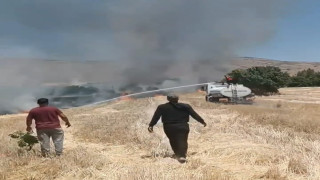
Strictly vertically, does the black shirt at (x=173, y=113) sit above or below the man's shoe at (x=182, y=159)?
above

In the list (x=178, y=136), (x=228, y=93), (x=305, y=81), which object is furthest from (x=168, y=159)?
(x=305, y=81)

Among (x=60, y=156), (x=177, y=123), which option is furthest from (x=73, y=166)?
(x=177, y=123)

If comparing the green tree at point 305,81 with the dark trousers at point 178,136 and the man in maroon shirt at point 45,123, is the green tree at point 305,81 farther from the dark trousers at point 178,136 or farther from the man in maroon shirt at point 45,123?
the man in maroon shirt at point 45,123

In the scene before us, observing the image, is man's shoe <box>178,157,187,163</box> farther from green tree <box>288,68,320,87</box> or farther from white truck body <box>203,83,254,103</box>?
green tree <box>288,68,320,87</box>

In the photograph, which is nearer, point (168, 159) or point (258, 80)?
point (168, 159)

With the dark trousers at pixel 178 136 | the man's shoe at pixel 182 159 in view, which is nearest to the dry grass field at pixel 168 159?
the man's shoe at pixel 182 159

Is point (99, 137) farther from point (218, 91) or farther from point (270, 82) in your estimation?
point (270, 82)

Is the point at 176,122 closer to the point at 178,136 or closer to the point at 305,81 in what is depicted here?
the point at 178,136

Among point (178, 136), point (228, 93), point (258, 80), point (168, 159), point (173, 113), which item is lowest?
point (228, 93)

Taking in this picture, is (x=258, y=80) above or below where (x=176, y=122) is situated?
below

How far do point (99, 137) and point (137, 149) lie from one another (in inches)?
133

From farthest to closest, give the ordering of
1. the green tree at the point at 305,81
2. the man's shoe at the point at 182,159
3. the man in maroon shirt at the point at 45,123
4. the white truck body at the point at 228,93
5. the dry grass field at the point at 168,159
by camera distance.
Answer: the green tree at the point at 305,81 → the white truck body at the point at 228,93 → the man in maroon shirt at the point at 45,123 → the man's shoe at the point at 182,159 → the dry grass field at the point at 168,159

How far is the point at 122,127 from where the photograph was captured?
63.8 ft

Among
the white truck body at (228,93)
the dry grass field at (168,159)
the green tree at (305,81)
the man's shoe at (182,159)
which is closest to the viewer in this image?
the dry grass field at (168,159)
